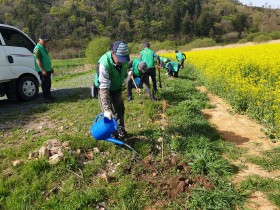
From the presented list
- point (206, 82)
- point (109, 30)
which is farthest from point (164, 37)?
point (206, 82)

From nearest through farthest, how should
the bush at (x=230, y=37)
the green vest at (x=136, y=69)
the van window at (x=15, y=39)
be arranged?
the van window at (x=15, y=39)
the green vest at (x=136, y=69)
the bush at (x=230, y=37)

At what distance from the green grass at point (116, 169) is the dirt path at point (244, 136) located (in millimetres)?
228

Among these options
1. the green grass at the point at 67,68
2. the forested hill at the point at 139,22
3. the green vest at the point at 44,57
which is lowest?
the green grass at the point at 67,68

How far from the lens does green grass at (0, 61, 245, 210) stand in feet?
10.4

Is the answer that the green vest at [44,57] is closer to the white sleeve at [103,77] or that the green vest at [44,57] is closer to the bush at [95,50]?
the white sleeve at [103,77]

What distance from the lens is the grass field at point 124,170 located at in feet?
10.4

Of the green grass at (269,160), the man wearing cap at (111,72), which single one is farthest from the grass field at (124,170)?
the man wearing cap at (111,72)

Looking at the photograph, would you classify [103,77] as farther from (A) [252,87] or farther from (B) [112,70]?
(A) [252,87]

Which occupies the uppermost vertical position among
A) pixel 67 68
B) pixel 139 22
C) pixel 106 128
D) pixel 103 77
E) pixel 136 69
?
pixel 139 22

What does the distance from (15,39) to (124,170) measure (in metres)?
5.79

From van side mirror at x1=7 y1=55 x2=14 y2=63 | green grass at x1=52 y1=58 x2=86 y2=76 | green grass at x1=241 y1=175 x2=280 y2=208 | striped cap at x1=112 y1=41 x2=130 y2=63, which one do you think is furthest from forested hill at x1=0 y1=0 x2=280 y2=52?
striped cap at x1=112 y1=41 x2=130 y2=63

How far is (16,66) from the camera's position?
7262 mm

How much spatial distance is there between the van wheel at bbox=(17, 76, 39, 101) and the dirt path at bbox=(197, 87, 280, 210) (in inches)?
210

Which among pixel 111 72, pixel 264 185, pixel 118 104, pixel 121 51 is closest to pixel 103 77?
pixel 111 72
